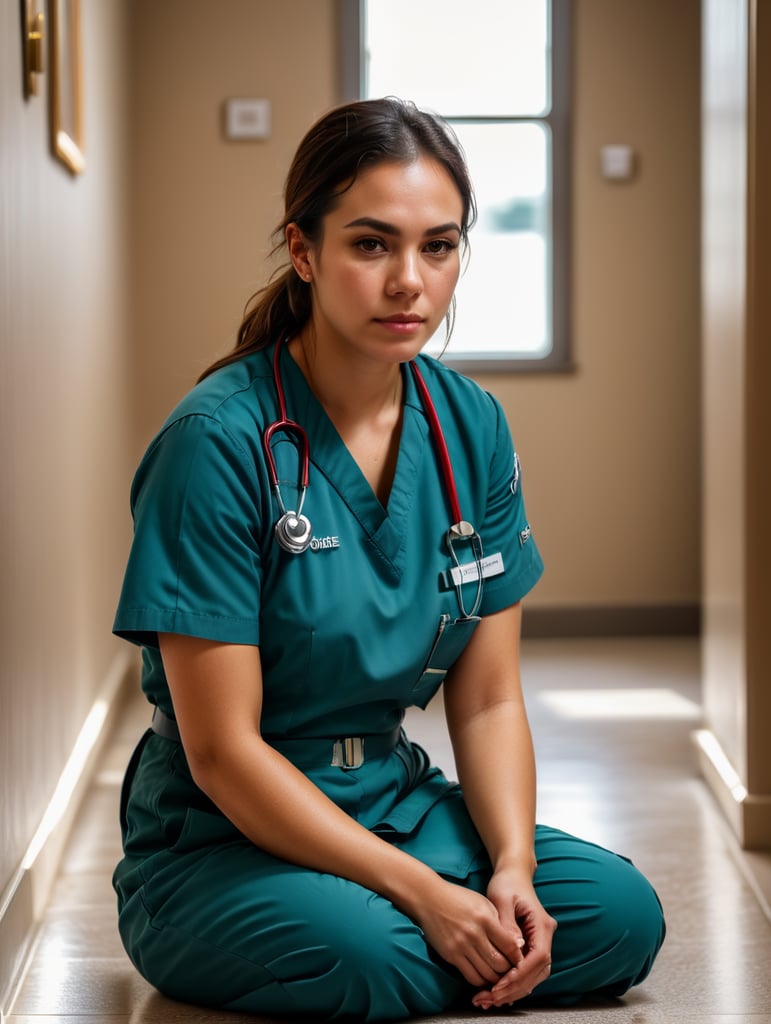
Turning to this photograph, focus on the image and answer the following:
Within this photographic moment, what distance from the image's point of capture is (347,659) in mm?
1650

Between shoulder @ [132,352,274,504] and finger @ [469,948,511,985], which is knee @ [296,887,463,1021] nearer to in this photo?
finger @ [469,948,511,985]

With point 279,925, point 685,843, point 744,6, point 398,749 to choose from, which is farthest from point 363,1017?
point 744,6

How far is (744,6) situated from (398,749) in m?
1.43

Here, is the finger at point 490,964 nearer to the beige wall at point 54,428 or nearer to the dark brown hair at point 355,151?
the beige wall at point 54,428

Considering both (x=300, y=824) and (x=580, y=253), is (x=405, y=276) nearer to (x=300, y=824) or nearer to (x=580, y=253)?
(x=300, y=824)

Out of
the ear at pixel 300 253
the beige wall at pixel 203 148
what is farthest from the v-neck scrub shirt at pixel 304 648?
the beige wall at pixel 203 148

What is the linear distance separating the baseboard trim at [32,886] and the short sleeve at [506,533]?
0.74 m

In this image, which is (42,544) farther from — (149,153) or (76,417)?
(149,153)

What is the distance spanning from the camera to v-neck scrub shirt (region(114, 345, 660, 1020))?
158cm

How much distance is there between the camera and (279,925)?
5.17ft

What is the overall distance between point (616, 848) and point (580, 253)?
2.44 m

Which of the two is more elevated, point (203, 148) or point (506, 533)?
point (203, 148)

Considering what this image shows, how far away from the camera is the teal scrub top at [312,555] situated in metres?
1.58

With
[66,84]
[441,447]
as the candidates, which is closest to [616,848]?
[441,447]
